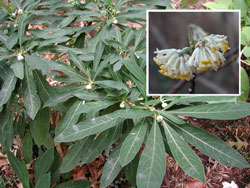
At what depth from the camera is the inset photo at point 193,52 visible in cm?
73

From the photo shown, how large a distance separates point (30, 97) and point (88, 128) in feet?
0.98

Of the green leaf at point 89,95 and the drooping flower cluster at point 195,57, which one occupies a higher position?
the drooping flower cluster at point 195,57

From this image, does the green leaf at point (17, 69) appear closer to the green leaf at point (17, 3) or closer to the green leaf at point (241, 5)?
the green leaf at point (17, 3)

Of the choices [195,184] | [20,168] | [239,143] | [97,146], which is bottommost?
[195,184]

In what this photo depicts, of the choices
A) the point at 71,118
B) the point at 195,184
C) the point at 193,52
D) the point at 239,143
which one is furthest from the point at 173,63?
the point at 239,143

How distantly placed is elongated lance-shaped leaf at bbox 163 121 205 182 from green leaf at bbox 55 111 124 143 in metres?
0.19

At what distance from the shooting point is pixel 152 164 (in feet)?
2.39

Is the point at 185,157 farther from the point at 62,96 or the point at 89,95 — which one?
the point at 62,96

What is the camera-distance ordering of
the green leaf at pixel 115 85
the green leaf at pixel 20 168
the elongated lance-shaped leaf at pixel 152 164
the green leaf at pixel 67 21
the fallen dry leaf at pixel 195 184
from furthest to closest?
the fallen dry leaf at pixel 195 184, the green leaf at pixel 20 168, the green leaf at pixel 67 21, the green leaf at pixel 115 85, the elongated lance-shaped leaf at pixel 152 164

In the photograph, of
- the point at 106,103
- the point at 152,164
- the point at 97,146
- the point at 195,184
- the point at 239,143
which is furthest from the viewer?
the point at 239,143

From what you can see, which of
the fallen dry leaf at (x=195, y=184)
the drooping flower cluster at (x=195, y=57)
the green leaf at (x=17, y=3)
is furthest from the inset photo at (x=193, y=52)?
the fallen dry leaf at (x=195, y=184)

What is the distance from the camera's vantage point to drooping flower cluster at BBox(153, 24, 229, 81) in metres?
0.75

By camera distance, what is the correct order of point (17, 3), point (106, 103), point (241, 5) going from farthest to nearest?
point (241, 5), point (17, 3), point (106, 103)

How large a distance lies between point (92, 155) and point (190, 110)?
419 millimetres
